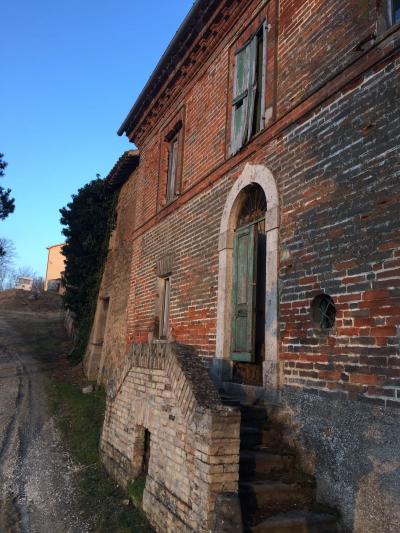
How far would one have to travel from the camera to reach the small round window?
4.89 meters

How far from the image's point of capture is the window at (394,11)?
185 inches

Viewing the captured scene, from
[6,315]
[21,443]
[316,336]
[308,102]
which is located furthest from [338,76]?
[6,315]

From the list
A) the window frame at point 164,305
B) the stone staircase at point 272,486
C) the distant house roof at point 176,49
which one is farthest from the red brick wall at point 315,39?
the window frame at point 164,305

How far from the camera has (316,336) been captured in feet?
16.1

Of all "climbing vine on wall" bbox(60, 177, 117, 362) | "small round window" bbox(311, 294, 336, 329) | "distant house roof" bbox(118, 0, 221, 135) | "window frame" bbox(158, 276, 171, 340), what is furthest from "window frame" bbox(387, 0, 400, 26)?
"climbing vine on wall" bbox(60, 177, 117, 362)

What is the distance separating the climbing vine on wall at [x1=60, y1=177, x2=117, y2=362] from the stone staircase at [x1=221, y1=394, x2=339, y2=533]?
1135 cm

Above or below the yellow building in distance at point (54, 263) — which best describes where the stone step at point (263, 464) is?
below

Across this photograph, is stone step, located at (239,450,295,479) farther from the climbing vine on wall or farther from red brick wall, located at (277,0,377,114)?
the climbing vine on wall

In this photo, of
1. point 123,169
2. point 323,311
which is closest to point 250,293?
point 323,311

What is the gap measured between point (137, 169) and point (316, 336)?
956cm

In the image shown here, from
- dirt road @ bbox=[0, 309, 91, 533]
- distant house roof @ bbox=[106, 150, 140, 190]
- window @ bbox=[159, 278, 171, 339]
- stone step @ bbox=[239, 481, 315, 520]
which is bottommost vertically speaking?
dirt road @ bbox=[0, 309, 91, 533]

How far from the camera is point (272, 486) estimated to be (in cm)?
434

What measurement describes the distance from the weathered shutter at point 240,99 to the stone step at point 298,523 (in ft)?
17.0

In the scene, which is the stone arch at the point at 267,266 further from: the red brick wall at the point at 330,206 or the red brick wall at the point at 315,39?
the red brick wall at the point at 315,39
